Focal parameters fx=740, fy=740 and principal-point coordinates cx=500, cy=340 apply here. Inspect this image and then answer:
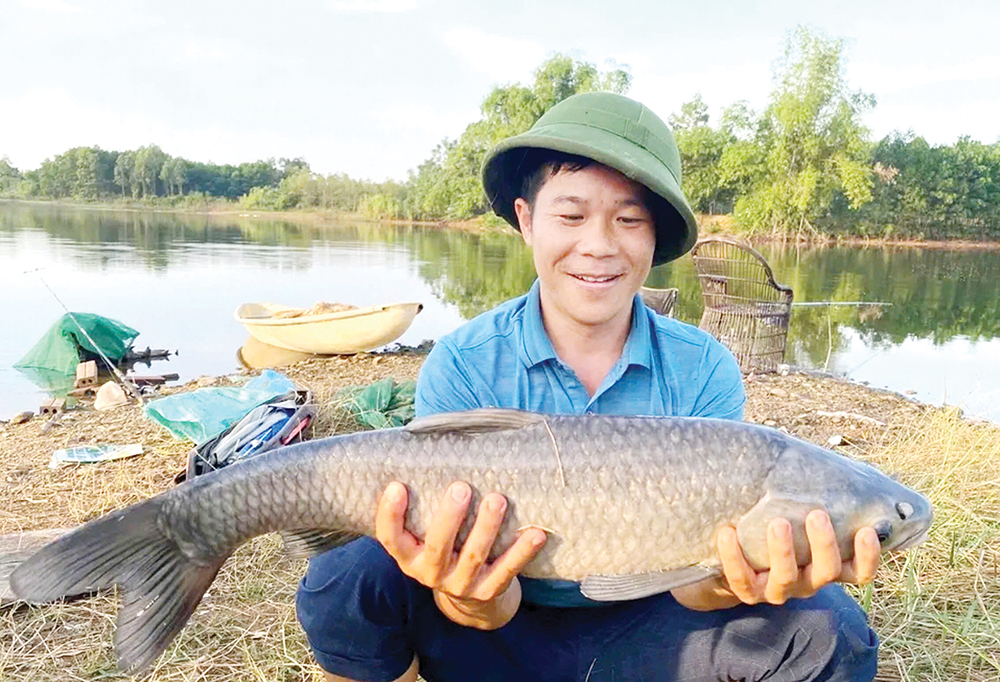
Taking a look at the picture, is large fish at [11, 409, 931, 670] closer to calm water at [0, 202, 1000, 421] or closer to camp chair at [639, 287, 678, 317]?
calm water at [0, 202, 1000, 421]

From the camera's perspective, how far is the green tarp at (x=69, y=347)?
8531mm

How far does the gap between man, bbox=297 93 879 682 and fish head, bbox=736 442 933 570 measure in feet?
0.12

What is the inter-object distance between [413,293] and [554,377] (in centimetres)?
1460

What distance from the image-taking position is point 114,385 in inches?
267

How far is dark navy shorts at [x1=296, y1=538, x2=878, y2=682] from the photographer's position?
4.85ft

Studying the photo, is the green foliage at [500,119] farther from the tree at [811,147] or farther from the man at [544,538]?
the man at [544,538]

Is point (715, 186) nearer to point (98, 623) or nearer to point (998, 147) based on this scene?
point (998, 147)

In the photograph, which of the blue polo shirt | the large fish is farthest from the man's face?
the large fish

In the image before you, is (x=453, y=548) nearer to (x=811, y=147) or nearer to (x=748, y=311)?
(x=748, y=311)

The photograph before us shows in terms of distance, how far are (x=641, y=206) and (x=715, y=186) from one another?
38615 mm

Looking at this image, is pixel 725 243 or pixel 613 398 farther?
pixel 725 243

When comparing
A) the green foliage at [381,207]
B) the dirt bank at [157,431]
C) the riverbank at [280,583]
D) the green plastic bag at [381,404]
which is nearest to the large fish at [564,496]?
the riverbank at [280,583]


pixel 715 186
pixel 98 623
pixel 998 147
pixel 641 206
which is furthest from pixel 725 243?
pixel 998 147

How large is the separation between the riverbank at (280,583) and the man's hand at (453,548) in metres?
0.87
